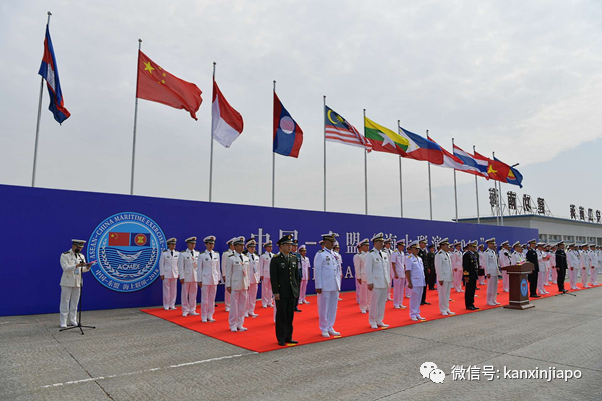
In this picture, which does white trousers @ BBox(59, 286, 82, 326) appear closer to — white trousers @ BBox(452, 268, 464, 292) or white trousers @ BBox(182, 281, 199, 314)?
white trousers @ BBox(182, 281, 199, 314)

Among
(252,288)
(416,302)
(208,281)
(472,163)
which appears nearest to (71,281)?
(208,281)

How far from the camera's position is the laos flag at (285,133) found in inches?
502

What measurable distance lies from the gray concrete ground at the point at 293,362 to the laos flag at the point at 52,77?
4814mm

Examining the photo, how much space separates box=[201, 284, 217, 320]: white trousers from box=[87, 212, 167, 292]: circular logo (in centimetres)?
233

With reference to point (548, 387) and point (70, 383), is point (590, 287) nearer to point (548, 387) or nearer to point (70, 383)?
point (548, 387)

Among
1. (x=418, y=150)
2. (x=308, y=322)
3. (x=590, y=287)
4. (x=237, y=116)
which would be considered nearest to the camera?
(x=308, y=322)

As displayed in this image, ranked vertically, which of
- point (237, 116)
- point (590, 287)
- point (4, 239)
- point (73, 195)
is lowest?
point (590, 287)

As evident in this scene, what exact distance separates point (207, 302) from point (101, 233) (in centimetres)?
332

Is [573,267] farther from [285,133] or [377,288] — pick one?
[285,133]

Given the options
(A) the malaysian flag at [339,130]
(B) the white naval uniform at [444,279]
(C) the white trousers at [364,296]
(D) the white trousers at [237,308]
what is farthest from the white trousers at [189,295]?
(A) the malaysian flag at [339,130]

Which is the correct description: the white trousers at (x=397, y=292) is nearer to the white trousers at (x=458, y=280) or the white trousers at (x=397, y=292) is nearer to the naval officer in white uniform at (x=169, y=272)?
the white trousers at (x=458, y=280)

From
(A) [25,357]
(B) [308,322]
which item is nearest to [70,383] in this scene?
(A) [25,357]

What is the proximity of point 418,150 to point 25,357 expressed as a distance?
49.0ft

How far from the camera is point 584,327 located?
7.11 metres
